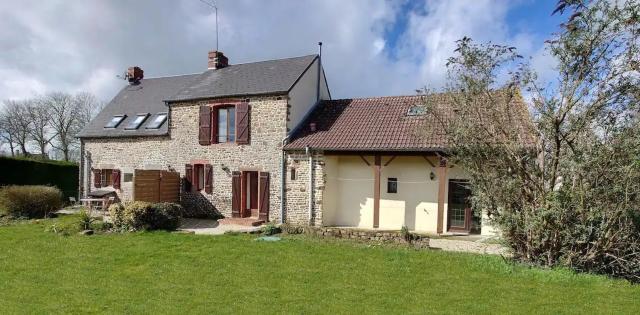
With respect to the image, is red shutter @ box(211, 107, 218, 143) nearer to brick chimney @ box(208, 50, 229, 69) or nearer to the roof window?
brick chimney @ box(208, 50, 229, 69)

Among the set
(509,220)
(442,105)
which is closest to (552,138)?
(509,220)

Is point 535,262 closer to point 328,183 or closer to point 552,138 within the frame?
point 552,138

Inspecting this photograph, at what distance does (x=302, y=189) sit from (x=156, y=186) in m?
5.41

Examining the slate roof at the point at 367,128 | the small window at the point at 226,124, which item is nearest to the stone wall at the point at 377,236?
the slate roof at the point at 367,128

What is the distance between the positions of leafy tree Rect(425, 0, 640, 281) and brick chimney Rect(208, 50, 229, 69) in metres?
12.3

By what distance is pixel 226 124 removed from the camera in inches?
615

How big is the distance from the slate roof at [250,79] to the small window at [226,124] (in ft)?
2.11

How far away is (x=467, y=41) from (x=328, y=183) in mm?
7045

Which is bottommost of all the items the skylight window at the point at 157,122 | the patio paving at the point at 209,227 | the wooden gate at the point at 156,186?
the patio paving at the point at 209,227

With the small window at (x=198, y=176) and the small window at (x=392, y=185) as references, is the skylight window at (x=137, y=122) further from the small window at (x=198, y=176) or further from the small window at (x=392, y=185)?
the small window at (x=392, y=185)

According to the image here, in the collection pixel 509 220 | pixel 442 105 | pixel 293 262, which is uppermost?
pixel 442 105

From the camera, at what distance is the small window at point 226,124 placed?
15469 millimetres

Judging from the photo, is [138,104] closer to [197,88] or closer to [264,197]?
[197,88]

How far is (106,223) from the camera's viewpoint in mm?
12141
